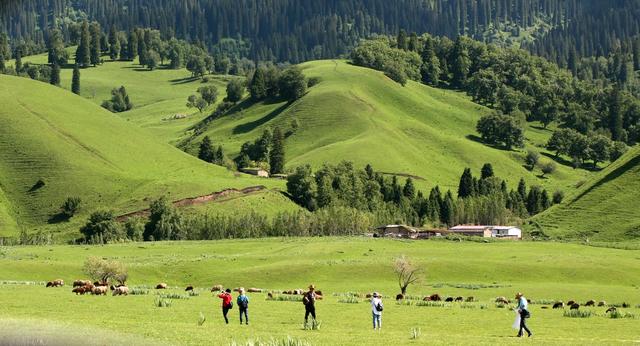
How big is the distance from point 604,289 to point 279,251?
163 ft

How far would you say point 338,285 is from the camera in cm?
10100

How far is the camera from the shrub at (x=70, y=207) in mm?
194375

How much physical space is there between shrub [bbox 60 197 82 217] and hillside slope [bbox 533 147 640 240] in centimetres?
9465

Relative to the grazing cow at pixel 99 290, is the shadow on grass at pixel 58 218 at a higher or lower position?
higher

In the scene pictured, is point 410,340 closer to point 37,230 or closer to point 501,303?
point 501,303

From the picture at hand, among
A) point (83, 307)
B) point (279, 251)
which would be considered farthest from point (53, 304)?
point (279, 251)

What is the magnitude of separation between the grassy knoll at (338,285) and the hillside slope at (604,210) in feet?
84.9

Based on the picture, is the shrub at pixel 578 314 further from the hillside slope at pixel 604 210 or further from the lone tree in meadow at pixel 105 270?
the hillside slope at pixel 604 210

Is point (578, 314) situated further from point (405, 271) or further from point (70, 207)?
point (70, 207)

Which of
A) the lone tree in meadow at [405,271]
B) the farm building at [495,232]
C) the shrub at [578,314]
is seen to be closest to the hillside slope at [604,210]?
the farm building at [495,232]

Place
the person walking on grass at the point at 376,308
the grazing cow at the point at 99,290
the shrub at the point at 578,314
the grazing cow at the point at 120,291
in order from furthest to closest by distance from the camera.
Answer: the grazing cow at the point at 120,291
the grazing cow at the point at 99,290
the shrub at the point at 578,314
the person walking on grass at the point at 376,308

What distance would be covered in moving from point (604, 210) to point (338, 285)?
9167cm

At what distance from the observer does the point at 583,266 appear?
377ft

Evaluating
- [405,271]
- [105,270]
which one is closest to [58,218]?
[105,270]
